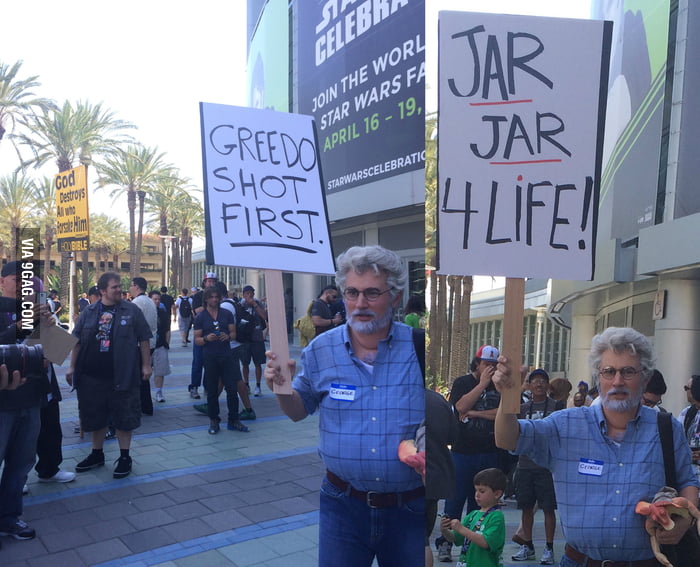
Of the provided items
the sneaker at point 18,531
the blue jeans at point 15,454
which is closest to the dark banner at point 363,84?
the blue jeans at point 15,454

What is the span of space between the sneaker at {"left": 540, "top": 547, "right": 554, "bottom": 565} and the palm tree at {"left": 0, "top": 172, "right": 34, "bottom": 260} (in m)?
2.87

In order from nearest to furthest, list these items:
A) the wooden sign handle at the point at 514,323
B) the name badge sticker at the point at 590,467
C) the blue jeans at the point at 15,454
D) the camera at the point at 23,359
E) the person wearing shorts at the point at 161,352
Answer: the wooden sign handle at the point at 514,323
the name badge sticker at the point at 590,467
the camera at the point at 23,359
the blue jeans at the point at 15,454
the person wearing shorts at the point at 161,352

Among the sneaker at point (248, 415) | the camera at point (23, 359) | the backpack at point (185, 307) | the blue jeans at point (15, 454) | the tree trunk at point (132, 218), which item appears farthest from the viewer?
the backpack at point (185, 307)

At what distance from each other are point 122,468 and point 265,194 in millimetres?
3600

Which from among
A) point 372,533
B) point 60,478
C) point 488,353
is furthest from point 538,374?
point 60,478

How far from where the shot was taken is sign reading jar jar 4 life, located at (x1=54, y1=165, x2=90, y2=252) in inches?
136

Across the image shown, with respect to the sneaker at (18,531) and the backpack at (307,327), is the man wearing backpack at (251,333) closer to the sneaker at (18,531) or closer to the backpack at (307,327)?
the sneaker at (18,531)

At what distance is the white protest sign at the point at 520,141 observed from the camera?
60.3 inches

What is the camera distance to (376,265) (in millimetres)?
1808

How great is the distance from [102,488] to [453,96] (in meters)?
4.09

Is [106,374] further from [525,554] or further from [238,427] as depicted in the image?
[525,554]

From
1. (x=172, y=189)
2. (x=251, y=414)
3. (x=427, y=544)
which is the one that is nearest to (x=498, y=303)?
(x=427, y=544)

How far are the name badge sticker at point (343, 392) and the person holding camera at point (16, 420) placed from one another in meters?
2.20

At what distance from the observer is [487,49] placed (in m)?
1.54
